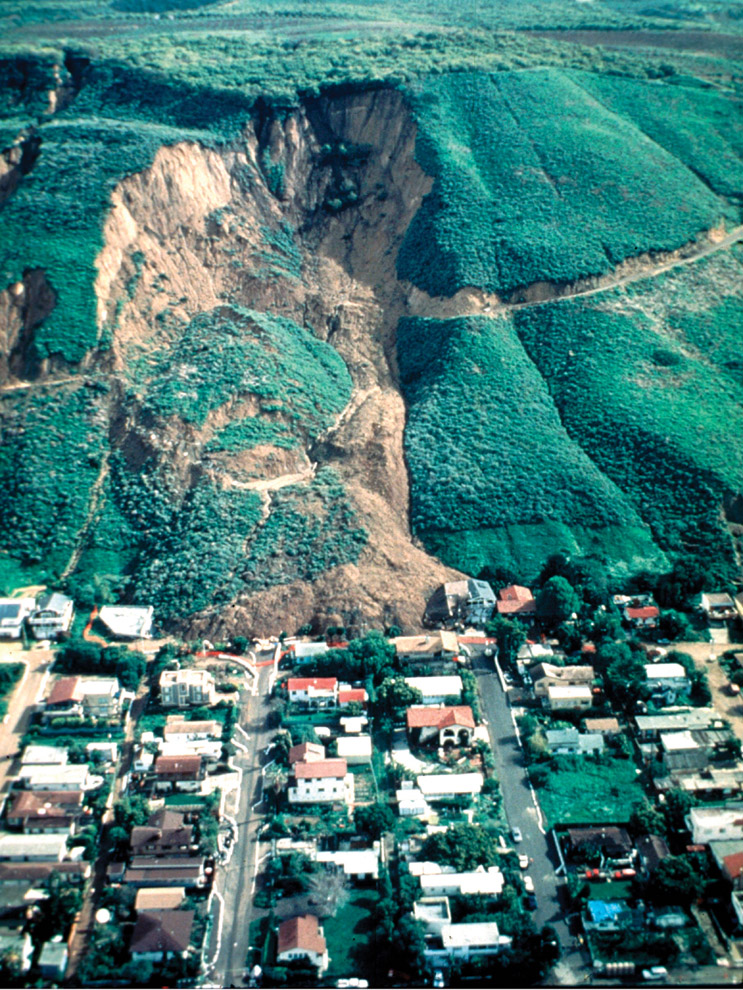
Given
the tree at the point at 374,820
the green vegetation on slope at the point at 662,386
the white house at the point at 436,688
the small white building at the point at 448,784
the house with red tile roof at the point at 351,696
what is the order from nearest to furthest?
the tree at the point at 374,820, the small white building at the point at 448,784, the house with red tile roof at the point at 351,696, the white house at the point at 436,688, the green vegetation on slope at the point at 662,386

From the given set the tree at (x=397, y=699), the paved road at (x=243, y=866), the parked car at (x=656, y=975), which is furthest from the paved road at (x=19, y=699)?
the parked car at (x=656, y=975)

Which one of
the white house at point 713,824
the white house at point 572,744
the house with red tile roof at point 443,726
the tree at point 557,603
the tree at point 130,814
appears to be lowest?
the white house at point 713,824

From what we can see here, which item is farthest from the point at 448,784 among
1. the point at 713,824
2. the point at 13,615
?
the point at 13,615

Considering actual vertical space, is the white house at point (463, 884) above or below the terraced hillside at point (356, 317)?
below

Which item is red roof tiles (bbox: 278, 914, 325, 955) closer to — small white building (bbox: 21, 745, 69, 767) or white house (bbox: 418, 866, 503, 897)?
white house (bbox: 418, 866, 503, 897)

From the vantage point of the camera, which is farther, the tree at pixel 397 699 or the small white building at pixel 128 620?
the small white building at pixel 128 620

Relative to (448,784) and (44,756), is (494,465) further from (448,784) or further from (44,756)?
(44,756)

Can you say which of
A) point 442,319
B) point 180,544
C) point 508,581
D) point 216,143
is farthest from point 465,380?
point 216,143

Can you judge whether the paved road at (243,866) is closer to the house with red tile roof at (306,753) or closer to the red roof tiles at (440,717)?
the house with red tile roof at (306,753)
